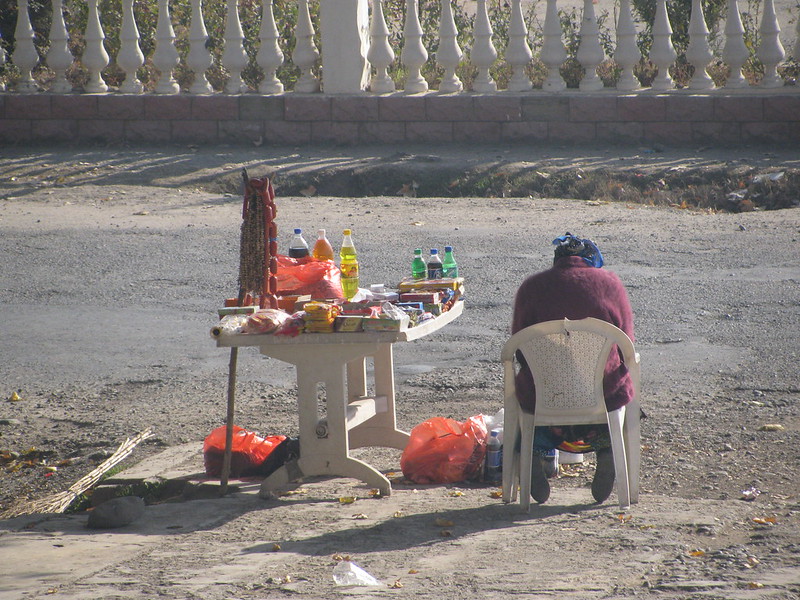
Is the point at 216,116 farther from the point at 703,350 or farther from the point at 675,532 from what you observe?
the point at 675,532

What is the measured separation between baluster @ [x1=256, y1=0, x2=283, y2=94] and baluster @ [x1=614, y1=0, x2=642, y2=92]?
3443mm

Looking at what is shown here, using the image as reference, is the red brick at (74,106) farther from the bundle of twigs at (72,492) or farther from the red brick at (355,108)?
the bundle of twigs at (72,492)

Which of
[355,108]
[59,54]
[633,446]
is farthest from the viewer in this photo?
[59,54]

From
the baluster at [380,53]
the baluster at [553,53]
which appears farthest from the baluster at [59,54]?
the baluster at [553,53]

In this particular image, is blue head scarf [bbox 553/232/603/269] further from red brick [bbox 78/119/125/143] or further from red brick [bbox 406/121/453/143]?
red brick [bbox 78/119/125/143]

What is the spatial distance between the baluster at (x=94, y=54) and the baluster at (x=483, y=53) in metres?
3.86

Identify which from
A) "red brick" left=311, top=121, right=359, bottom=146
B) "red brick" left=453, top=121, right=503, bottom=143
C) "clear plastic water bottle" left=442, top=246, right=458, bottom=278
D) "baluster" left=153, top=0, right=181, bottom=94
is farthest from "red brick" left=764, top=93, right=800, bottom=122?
"clear plastic water bottle" left=442, top=246, right=458, bottom=278

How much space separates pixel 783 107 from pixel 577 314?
Result: 7177mm

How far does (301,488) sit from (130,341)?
233 centimetres

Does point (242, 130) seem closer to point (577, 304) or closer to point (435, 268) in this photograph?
point (435, 268)

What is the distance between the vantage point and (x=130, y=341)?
21.8 feet

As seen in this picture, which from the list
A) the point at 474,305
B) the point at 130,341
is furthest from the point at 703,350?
the point at 130,341

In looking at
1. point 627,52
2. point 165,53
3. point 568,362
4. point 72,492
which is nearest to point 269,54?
point 165,53

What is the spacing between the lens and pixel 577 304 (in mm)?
4258
